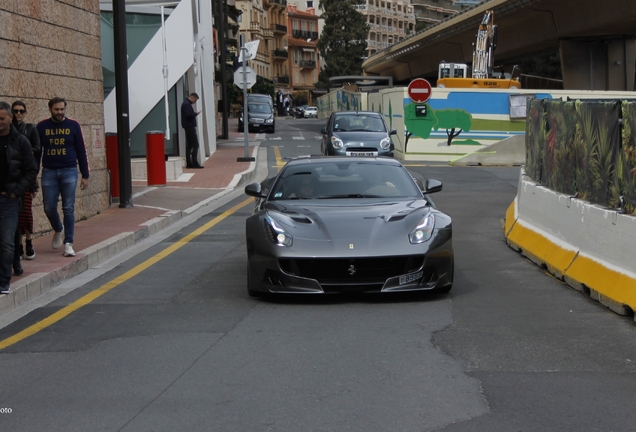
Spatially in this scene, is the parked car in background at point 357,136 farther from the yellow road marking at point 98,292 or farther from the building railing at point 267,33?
the building railing at point 267,33

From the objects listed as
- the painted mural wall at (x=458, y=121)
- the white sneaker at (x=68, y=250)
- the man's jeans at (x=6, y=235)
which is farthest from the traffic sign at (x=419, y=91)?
the man's jeans at (x=6, y=235)

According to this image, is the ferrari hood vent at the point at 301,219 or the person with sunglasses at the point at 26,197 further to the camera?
the person with sunglasses at the point at 26,197

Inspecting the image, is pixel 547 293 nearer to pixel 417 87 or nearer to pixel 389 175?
pixel 389 175

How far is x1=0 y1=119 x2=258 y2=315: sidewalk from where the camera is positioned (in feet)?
31.2

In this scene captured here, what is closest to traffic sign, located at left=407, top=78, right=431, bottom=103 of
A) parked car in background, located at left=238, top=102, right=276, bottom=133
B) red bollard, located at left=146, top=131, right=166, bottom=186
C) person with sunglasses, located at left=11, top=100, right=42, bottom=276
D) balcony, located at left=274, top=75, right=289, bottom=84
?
red bollard, located at left=146, top=131, right=166, bottom=186

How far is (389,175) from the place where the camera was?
9.77 m

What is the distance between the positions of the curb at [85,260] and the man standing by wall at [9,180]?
21 centimetres

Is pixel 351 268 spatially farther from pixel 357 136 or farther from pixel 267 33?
pixel 267 33

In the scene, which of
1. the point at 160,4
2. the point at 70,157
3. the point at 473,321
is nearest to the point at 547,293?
the point at 473,321

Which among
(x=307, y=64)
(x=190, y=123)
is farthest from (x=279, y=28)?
(x=190, y=123)

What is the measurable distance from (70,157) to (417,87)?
70.9 ft

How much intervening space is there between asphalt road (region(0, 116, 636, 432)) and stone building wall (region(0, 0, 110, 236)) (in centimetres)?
369

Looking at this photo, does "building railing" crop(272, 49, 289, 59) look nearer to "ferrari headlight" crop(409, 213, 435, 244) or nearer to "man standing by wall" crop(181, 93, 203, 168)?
"man standing by wall" crop(181, 93, 203, 168)

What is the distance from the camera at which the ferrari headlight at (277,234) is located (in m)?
8.30
